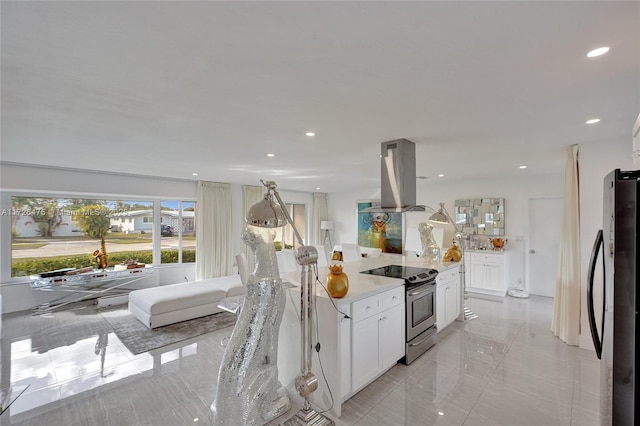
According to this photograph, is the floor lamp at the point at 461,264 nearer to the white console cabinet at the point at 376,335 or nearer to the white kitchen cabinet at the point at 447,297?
the white kitchen cabinet at the point at 447,297

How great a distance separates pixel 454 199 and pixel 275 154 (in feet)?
15.5

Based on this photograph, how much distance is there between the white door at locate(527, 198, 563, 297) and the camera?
209 inches

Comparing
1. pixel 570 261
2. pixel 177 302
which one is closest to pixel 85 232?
pixel 177 302

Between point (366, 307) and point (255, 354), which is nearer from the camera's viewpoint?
point (255, 354)

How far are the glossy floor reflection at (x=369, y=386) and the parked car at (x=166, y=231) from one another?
264 cm

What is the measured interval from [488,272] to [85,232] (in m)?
7.91

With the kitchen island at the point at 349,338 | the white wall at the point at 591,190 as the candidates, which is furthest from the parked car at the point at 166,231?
the white wall at the point at 591,190

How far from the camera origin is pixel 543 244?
5445mm

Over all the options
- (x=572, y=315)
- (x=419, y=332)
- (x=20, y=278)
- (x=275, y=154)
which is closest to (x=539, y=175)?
(x=572, y=315)

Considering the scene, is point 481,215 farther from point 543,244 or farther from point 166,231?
point 166,231

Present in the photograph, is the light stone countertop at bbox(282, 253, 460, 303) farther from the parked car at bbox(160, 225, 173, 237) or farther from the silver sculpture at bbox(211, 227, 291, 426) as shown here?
the parked car at bbox(160, 225, 173, 237)

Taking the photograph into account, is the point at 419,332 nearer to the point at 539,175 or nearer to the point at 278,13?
the point at 278,13

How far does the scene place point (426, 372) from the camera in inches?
108

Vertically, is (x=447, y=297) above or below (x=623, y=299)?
below
